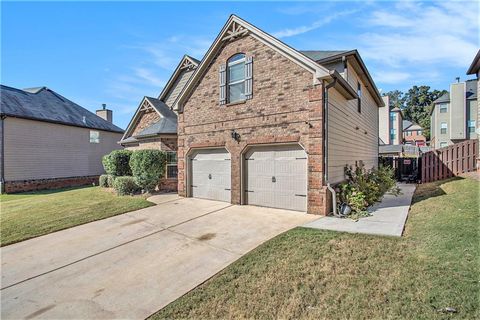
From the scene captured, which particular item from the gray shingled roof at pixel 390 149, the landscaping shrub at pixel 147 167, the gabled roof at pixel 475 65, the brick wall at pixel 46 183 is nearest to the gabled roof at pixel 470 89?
the gray shingled roof at pixel 390 149

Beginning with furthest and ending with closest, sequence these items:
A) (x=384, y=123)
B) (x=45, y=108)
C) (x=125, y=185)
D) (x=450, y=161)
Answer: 1. (x=384, y=123)
2. (x=45, y=108)
3. (x=450, y=161)
4. (x=125, y=185)

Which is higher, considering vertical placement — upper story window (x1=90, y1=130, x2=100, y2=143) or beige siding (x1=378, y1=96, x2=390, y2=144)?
beige siding (x1=378, y1=96, x2=390, y2=144)

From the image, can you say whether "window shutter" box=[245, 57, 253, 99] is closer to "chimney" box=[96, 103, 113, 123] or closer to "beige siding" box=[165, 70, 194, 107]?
"beige siding" box=[165, 70, 194, 107]

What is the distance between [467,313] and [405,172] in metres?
16.4

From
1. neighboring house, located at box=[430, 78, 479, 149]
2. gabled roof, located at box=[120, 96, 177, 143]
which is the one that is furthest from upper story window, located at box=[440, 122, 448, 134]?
gabled roof, located at box=[120, 96, 177, 143]

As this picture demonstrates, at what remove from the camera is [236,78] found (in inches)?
380

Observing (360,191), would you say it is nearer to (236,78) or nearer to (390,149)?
(236,78)

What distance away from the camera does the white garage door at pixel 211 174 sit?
10.0 metres

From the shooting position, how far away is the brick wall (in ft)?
51.8

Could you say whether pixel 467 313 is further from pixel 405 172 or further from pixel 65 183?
pixel 65 183

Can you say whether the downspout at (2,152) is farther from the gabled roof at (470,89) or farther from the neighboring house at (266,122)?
the gabled roof at (470,89)

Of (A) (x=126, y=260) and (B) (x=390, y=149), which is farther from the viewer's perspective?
(B) (x=390, y=149)

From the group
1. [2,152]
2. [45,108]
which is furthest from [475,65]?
[45,108]

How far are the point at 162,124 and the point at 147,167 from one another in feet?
9.81
